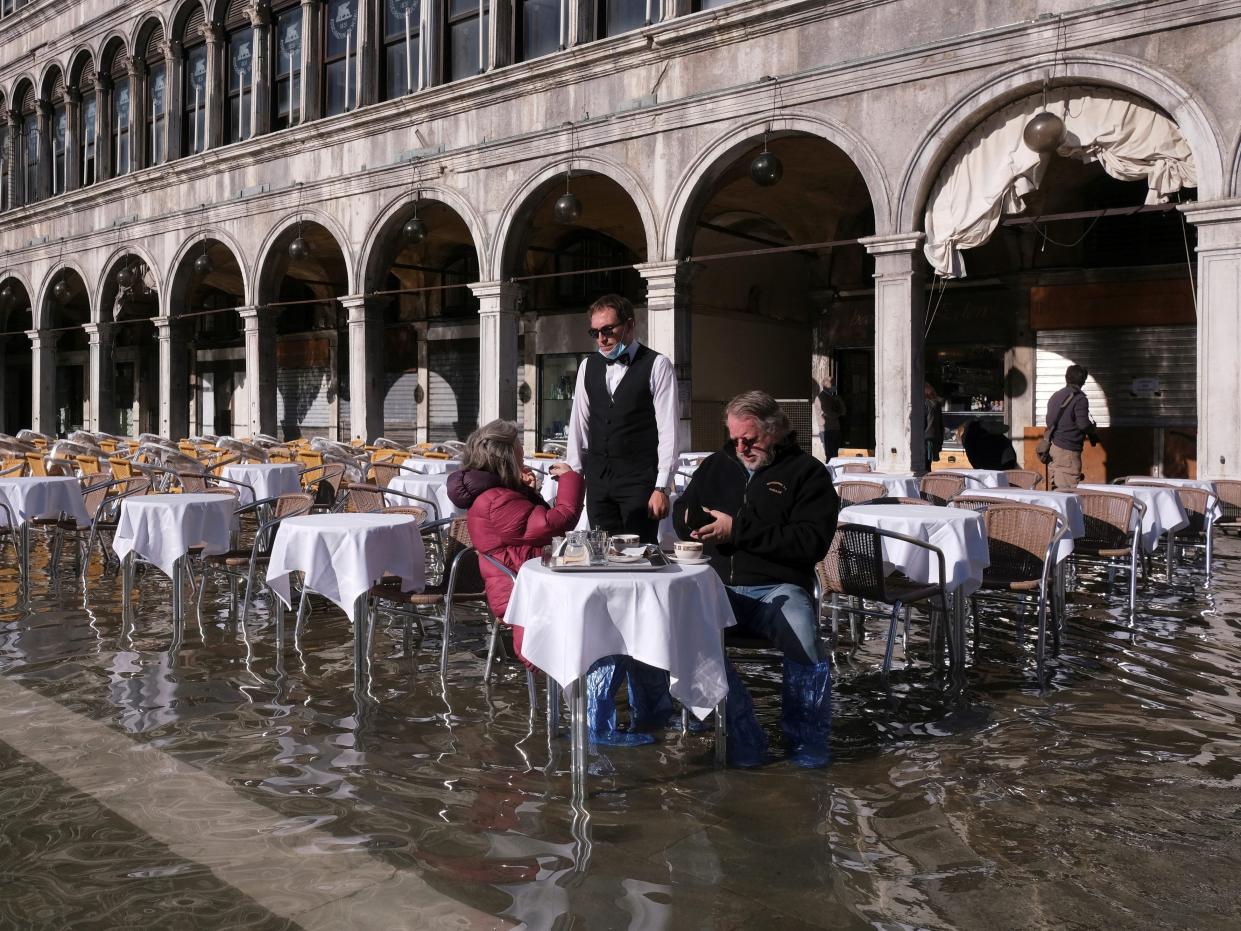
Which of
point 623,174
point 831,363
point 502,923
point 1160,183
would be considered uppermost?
point 623,174

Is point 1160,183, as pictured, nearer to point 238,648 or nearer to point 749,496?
point 749,496

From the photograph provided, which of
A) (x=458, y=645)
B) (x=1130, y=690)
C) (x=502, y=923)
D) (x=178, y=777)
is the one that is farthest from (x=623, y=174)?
(x=502, y=923)

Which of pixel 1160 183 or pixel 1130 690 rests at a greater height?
pixel 1160 183

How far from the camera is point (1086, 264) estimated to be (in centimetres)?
1593

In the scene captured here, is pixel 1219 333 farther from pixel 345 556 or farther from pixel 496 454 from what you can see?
pixel 345 556

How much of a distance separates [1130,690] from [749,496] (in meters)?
2.30

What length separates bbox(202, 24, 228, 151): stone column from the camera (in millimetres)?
20828

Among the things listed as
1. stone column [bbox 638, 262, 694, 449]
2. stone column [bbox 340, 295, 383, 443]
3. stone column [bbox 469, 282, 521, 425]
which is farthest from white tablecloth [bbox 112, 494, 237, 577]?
stone column [bbox 340, 295, 383, 443]

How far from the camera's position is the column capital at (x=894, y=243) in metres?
12.1

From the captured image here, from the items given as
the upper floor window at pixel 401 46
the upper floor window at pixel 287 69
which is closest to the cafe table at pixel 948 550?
the upper floor window at pixel 401 46

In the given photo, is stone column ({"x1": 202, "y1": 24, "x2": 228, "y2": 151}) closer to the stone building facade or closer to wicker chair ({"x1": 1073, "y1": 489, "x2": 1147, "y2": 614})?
the stone building facade

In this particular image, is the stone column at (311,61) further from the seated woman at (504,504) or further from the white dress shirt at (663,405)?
the seated woman at (504,504)

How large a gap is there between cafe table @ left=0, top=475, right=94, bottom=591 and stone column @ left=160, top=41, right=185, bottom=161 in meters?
15.2

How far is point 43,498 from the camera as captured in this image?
8648 millimetres
